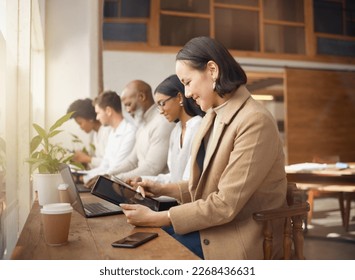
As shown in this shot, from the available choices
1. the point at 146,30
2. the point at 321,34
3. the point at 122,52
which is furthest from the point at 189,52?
the point at 122,52

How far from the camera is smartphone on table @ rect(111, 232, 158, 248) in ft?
2.25

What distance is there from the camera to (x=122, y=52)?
7.22 feet

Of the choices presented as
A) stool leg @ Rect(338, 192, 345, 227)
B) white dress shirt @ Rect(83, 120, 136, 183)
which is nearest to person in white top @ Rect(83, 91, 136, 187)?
white dress shirt @ Rect(83, 120, 136, 183)

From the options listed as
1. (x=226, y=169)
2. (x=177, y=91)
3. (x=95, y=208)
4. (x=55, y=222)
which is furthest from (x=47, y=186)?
(x=177, y=91)

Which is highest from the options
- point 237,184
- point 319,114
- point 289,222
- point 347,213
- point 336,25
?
point 336,25

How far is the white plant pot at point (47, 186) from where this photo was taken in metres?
1.07

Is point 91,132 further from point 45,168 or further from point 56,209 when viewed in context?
point 56,209

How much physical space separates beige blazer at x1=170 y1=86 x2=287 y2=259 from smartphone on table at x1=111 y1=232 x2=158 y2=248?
131 millimetres

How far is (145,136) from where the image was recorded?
6.13 feet

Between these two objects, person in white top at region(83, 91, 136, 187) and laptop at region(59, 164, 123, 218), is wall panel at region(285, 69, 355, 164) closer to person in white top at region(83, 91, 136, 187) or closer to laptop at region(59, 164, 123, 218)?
person in white top at region(83, 91, 136, 187)

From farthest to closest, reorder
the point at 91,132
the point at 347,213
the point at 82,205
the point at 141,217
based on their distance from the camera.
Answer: the point at 91,132 → the point at 347,213 → the point at 82,205 → the point at 141,217

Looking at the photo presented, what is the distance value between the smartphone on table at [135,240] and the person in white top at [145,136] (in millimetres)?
974

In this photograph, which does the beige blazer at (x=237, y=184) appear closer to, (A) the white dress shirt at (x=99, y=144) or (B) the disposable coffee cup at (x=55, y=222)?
(B) the disposable coffee cup at (x=55, y=222)

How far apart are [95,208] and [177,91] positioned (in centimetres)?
63
